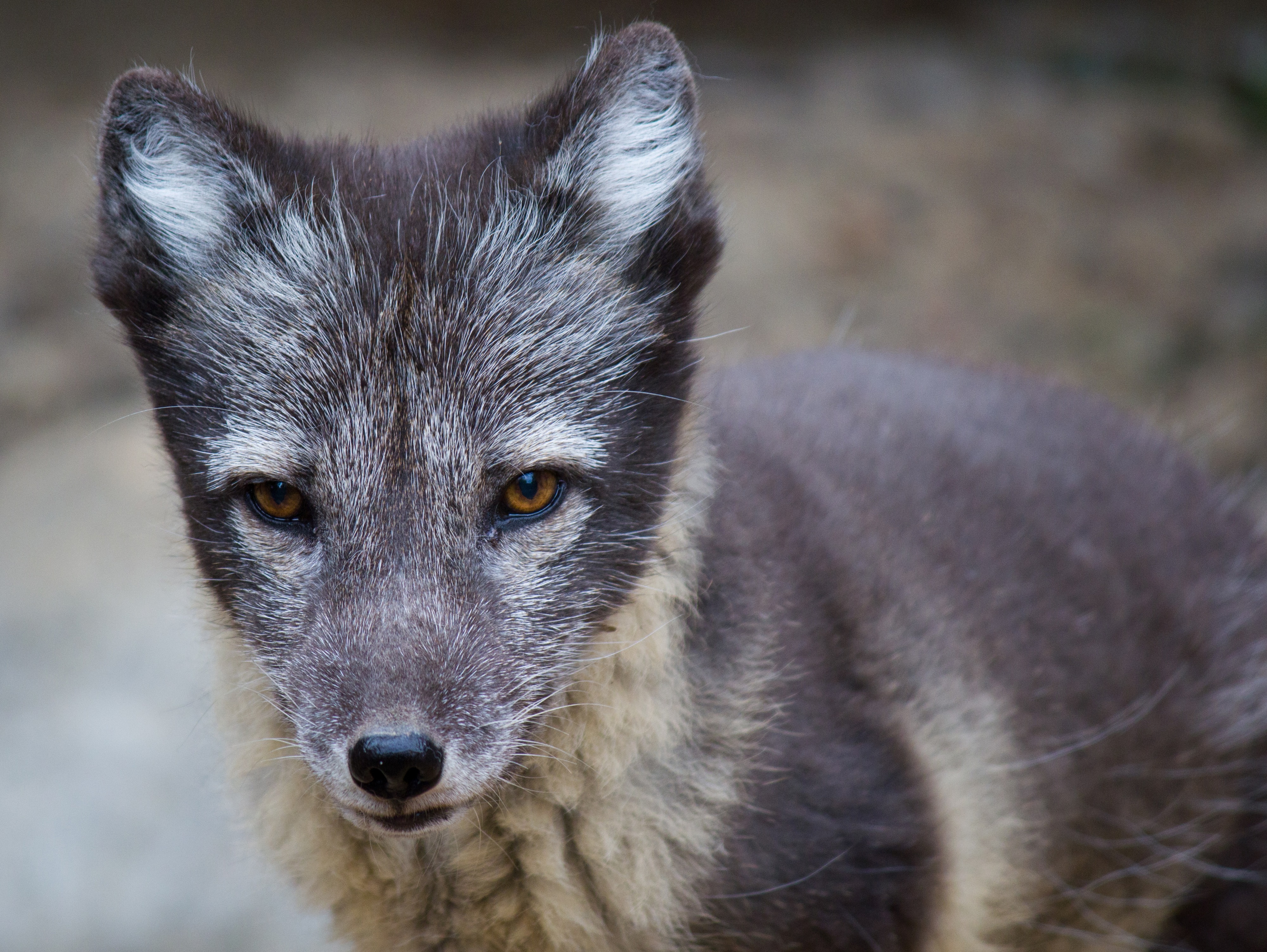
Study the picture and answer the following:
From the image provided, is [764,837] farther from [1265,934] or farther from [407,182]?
[1265,934]

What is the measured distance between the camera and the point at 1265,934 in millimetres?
3885

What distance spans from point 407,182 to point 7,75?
599 cm

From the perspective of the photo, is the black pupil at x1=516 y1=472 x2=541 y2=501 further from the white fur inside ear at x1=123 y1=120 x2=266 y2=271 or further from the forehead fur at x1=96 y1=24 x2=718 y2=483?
the white fur inside ear at x1=123 y1=120 x2=266 y2=271

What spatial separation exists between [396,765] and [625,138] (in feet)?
4.46

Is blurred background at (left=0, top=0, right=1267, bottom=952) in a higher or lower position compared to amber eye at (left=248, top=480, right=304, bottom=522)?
lower

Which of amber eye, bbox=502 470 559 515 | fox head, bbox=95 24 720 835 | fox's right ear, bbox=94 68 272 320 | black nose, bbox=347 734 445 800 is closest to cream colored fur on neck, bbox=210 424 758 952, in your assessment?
fox head, bbox=95 24 720 835

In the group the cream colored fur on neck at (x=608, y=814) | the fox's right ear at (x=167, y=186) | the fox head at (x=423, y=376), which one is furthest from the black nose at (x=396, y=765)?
the fox's right ear at (x=167, y=186)

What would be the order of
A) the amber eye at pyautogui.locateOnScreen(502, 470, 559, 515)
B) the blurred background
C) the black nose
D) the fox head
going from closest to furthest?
the black nose
the fox head
the amber eye at pyautogui.locateOnScreen(502, 470, 559, 515)
the blurred background

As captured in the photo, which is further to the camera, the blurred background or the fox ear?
the blurred background

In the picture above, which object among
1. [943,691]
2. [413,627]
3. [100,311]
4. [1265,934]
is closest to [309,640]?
[413,627]

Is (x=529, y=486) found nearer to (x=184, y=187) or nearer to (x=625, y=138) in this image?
(x=625, y=138)

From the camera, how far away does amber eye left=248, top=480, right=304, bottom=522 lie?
2.71 metres

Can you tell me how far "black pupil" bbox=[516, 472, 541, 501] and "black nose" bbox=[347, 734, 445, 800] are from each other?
547mm

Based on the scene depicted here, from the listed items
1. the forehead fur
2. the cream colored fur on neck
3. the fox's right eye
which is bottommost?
the cream colored fur on neck
